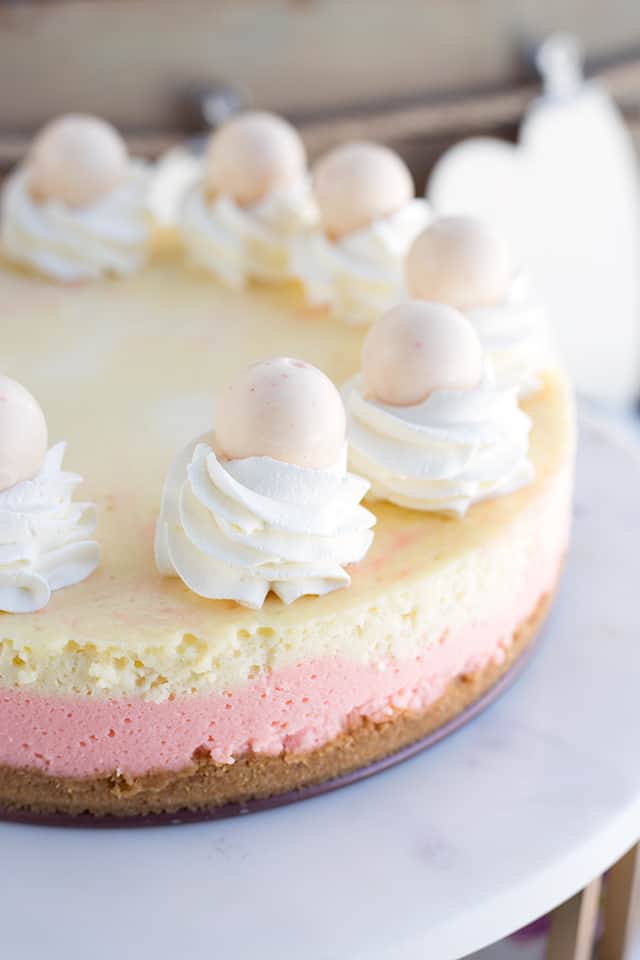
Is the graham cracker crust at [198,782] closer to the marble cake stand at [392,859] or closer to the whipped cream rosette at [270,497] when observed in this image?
the marble cake stand at [392,859]

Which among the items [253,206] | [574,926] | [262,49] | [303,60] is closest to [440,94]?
[303,60]

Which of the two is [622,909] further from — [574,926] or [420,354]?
[420,354]

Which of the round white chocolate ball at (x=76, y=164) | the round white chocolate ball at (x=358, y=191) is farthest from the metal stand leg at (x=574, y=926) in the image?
the round white chocolate ball at (x=76, y=164)

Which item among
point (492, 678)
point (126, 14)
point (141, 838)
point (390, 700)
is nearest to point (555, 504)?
point (492, 678)

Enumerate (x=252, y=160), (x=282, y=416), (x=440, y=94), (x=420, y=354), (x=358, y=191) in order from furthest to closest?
(x=440, y=94) < (x=252, y=160) < (x=358, y=191) < (x=420, y=354) < (x=282, y=416)

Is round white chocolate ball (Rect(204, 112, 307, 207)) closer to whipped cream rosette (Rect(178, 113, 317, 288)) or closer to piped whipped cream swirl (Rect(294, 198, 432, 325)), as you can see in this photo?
whipped cream rosette (Rect(178, 113, 317, 288))
